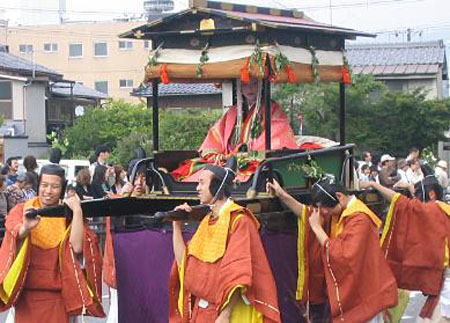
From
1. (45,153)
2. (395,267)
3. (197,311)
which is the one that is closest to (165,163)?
(395,267)

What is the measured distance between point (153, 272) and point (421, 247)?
2.36 m

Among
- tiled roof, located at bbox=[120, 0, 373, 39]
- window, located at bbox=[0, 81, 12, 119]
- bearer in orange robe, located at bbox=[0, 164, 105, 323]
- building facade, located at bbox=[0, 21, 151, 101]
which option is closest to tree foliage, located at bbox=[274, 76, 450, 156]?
window, located at bbox=[0, 81, 12, 119]

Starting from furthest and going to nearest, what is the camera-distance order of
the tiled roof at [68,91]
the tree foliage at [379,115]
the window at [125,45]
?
the window at [125,45], the tiled roof at [68,91], the tree foliage at [379,115]

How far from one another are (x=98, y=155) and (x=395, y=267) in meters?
8.21

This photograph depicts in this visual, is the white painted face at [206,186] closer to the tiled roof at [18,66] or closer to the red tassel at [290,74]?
the red tassel at [290,74]

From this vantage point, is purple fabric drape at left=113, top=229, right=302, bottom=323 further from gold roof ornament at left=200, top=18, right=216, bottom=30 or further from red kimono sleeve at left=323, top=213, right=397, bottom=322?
gold roof ornament at left=200, top=18, right=216, bottom=30

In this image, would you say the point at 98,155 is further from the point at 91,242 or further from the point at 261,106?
the point at 91,242

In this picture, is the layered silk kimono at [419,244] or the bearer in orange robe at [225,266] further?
the layered silk kimono at [419,244]

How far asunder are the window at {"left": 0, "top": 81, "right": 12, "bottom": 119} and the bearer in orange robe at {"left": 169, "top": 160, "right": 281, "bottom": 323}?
102 feet

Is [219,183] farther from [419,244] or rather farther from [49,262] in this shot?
[419,244]

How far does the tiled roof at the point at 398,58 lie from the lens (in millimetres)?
40500

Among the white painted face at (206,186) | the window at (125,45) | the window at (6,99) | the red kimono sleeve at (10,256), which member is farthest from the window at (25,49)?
the white painted face at (206,186)

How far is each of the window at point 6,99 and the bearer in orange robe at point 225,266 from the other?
31.0 m

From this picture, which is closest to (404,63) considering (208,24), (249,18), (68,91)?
(68,91)
